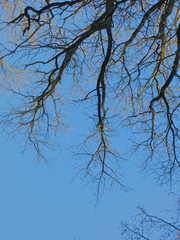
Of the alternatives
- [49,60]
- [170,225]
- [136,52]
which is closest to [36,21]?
[49,60]

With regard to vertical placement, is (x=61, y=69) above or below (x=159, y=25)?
below

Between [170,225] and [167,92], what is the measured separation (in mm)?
2525

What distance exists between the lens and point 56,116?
6.01 m

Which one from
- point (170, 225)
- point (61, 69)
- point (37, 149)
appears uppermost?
point (61, 69)

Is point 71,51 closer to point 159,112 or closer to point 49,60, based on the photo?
point 49,60

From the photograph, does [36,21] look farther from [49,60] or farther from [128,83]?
[128,83]

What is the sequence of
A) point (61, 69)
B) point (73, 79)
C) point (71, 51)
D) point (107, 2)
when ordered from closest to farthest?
1. point (107, 2)
2. point (71, 51)
3. point (61, 69)
4. point (73, 79)

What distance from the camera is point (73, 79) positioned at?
236 inches

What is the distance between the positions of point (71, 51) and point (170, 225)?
12.2ft

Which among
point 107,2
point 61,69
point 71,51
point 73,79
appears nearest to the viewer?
point 107,2

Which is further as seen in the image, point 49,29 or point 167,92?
point 167,92

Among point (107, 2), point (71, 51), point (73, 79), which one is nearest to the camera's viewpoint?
point (107, 2)

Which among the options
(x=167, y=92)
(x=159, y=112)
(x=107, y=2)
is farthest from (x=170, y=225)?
(x=107, y=2)

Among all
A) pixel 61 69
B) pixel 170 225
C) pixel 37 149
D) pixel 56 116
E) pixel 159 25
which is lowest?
pixel 170 225
